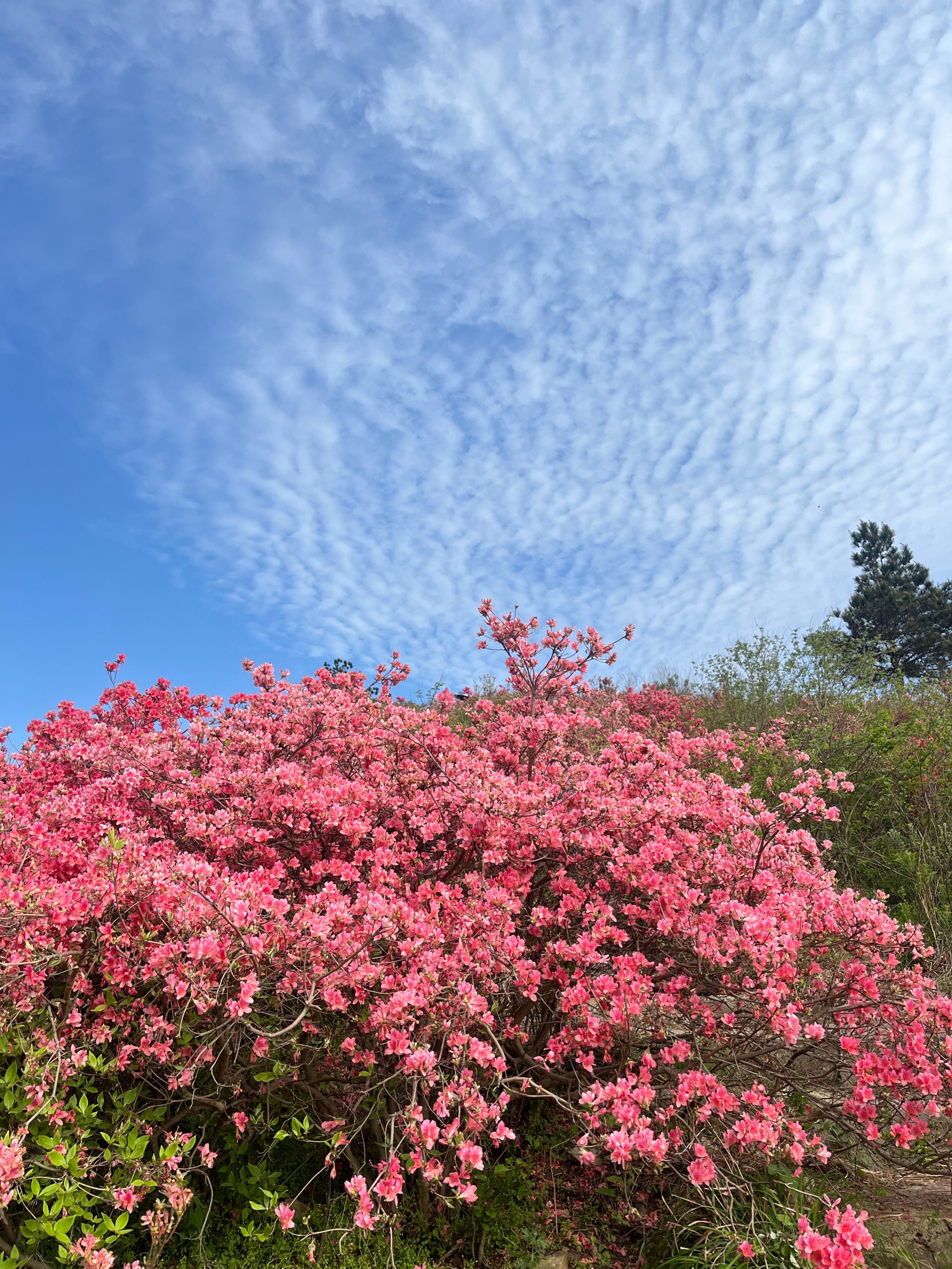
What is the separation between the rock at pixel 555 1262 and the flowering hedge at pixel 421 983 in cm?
57

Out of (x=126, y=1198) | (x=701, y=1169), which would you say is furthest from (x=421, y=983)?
(x=701, y=1169)

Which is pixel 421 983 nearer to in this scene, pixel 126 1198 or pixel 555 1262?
pixel 126 1198

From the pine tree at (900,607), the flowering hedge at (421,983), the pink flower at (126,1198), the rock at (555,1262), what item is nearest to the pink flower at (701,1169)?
the flowering hedge at (421,983)

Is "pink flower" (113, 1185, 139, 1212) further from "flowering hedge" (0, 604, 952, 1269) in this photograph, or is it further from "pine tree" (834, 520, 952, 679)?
"pine tree" (834, 520, 952, 679)

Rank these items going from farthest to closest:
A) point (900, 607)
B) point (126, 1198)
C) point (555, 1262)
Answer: point (900, 607), point (555, 1262), point (126, 1198)

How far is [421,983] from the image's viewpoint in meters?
3.37

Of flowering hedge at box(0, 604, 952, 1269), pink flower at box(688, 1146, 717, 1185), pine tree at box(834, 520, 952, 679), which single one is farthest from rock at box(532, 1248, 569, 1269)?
pine tree at box(834, 520, 952, 679)

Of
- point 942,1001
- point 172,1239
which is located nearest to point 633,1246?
point 942,1001

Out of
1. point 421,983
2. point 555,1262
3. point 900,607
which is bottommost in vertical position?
point 555,1262

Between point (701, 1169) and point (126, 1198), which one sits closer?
point (126, 1198)

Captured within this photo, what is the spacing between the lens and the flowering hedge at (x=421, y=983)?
10.8 feet

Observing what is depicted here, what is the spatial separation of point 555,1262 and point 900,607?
3585 cm

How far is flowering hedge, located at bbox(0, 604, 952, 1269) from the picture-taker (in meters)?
3.28

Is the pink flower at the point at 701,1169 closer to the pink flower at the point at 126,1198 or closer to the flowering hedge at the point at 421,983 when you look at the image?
the flowering hedge at the point at 421,983
